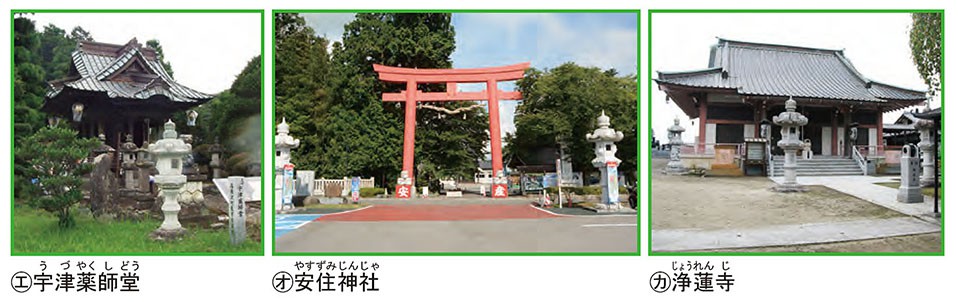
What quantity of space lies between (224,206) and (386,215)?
191 centimetres

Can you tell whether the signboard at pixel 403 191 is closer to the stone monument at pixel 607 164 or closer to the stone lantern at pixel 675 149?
the stone monument at pixel 607 164

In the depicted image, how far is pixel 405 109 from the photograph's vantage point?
36.3 feet

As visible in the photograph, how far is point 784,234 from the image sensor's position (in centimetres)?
445

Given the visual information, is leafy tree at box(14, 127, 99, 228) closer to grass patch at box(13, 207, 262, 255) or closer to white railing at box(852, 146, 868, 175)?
grass patch at box(13, 207, 262, 255)

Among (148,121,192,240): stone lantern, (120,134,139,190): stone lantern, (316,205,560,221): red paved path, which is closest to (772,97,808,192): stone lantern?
(316,205,560,221): red paved path

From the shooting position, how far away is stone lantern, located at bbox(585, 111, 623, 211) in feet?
23.3

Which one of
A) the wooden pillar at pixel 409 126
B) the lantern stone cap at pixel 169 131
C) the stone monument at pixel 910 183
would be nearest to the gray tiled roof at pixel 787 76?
the stone monument at pixel 910 183

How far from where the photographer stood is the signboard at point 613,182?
7.09 metres

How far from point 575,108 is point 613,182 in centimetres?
346

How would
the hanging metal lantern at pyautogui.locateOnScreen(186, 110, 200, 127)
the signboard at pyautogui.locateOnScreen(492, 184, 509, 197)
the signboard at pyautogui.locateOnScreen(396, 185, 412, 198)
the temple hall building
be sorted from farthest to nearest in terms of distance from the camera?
the signboard at pyautogui.locateOnScreen(396, 185, 412, 198), the signboard at pyautogui.locateOnScreen(492, 184, 509, 197), the temple hall building, the hanging metal lantern at pyautogui.locateOnScreen(186, 110, 200, 127)

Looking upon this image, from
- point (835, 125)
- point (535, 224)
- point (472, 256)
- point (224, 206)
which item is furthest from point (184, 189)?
point (835, 125)

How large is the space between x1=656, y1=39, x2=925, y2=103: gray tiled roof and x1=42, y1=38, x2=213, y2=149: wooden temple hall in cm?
576

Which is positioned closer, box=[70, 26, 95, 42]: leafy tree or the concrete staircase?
box=[70, 26, 95, 42]: leafy tree

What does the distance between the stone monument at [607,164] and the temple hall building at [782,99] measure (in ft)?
3.56
